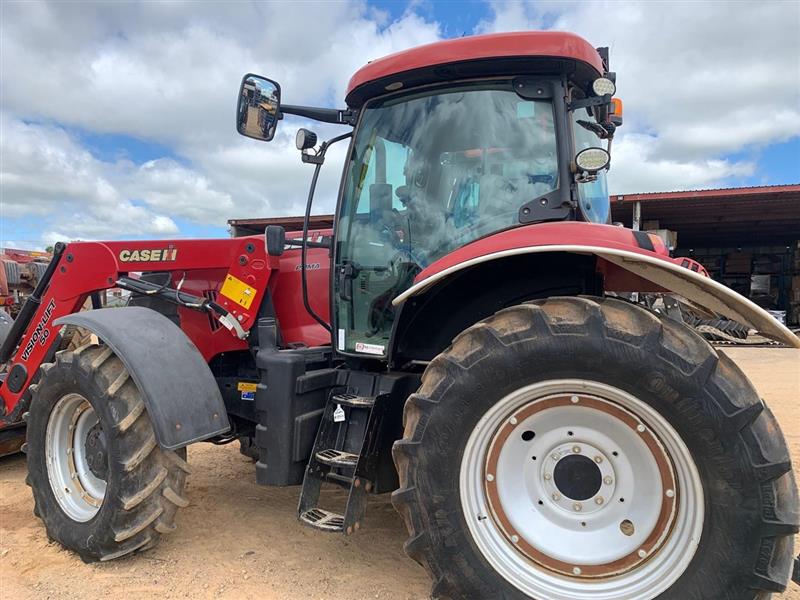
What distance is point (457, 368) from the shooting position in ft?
7.36

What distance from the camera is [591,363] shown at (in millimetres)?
2088


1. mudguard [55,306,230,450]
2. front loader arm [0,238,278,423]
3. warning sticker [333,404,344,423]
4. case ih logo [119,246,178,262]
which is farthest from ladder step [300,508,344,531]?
case ih logo [119,246,178,262]

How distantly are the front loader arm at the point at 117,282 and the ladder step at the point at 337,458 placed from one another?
0.96 meters

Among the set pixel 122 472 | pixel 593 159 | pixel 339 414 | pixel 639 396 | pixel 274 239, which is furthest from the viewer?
Answer: pixel 274 239

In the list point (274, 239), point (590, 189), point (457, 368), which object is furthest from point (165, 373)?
point (590, 189)

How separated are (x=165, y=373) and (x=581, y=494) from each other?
6.82ft

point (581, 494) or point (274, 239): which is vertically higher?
point (274, 239)

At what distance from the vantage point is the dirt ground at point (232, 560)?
270 centimetres

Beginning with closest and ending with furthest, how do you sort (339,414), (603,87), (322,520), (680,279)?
(680,279), (603,87), (322,520), (339,414)

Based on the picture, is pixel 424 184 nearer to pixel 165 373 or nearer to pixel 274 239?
pixel 274 239

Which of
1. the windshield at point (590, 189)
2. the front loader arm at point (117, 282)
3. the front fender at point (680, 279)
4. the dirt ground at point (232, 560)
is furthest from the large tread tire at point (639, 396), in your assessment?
the front loader arm at point (117, 282)

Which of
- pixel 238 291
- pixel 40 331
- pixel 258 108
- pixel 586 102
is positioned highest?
pixel 258 108

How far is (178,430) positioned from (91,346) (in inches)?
30.3

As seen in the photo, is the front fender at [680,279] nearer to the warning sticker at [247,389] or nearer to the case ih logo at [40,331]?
the warning sticker at [247,389]
